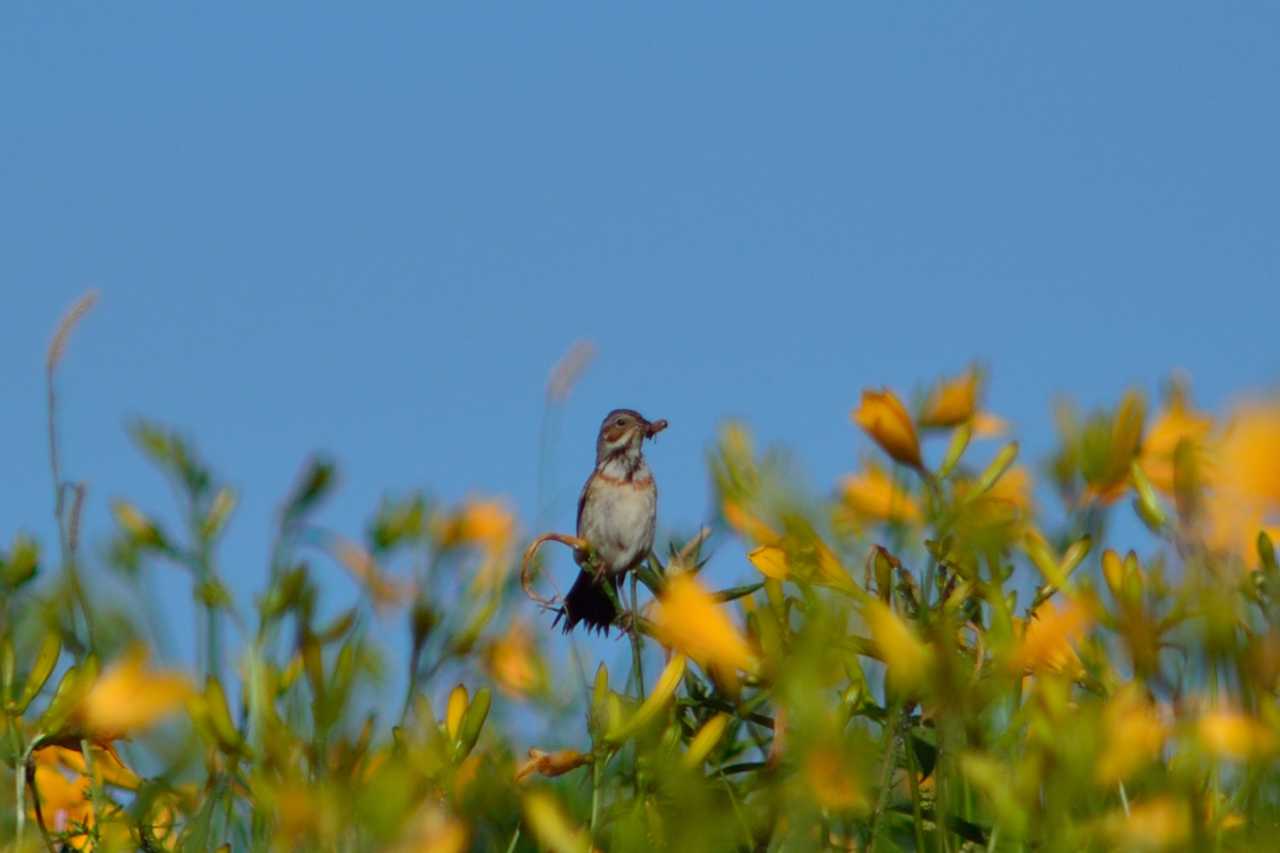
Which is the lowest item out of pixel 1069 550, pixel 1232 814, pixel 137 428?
pixel 1232 814

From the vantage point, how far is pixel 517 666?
2.42 meters

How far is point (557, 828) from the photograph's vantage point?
4.66ft

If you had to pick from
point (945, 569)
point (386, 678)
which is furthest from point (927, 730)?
point (386, 678)

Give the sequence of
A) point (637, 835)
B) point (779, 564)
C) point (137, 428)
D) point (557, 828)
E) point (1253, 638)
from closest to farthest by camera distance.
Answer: point (637, 835)
point (1253, 638)
point (557, 828)
point (779, 564)
point (137, 428)

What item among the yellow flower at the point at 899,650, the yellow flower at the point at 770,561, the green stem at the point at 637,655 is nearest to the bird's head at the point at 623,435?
the green stem at the point at 637,655

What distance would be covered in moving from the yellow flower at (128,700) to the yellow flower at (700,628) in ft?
1.56

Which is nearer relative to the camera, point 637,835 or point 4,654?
point 637,835

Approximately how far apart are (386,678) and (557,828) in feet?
2.20

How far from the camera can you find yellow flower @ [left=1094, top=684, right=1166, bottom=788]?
1.22 meters

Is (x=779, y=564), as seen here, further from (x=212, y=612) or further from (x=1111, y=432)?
(x=212, y=612)

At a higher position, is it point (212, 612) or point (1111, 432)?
point (1111, 432)

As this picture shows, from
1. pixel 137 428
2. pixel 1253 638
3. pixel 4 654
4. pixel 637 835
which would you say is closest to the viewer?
pixel 637 835

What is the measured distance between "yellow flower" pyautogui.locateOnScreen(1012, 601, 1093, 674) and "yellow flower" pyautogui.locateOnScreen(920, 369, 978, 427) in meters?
0.32

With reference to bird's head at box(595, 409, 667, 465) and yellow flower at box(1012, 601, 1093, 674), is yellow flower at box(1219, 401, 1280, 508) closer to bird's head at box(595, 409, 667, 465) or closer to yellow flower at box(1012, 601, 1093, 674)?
yellow flower at box(1012, 601, 1093, 674)
